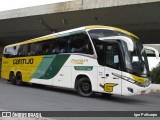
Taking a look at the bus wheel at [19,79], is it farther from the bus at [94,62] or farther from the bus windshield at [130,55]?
the bus windshield at [130,55]

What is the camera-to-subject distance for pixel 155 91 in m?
20.5

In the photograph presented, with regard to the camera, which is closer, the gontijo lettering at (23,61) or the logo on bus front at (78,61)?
the logo on bus front at (78,61)

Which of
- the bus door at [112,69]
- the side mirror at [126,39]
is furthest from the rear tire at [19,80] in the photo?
the side mirror at [126,39]

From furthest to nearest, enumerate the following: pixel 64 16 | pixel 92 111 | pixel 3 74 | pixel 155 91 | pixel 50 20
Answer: pixel 50 20 → pixel 64 16 → pixel 3 74 → pixel 155 91 → pixel 92 111

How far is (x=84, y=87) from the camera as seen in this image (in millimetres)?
14367

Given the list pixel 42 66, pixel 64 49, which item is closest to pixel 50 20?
pixel 42 66

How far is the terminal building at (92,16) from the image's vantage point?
21656 mm

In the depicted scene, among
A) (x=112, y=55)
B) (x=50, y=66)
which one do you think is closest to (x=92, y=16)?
(x=50, y=66)

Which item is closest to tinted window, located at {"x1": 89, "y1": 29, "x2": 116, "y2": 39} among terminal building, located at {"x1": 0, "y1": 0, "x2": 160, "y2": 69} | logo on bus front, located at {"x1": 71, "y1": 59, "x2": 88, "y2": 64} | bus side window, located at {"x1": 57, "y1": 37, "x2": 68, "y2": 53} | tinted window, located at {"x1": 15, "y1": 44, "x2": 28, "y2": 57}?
logo on bus front, located at {"x1": 71, "y1": 59, "x2": 88, "y2": 64}

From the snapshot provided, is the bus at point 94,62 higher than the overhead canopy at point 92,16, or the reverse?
the overhead canopy at point 92,16

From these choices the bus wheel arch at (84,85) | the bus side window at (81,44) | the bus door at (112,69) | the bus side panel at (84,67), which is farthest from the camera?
the bus wheel arch at (84,85)

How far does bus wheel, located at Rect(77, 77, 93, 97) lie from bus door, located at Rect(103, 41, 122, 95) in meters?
1.14

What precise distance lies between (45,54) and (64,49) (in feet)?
7.14

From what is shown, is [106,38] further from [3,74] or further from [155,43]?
[155,43]
